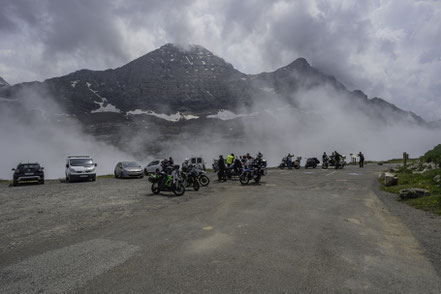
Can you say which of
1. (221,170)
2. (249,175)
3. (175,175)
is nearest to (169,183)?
(175,175)

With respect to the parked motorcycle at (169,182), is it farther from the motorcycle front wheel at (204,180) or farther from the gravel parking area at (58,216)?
the motorcycle front wheel at (204,180)

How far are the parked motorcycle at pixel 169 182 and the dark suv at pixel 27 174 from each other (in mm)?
13591

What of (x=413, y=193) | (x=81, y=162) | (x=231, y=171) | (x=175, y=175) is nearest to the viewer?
(x=413, y=193)

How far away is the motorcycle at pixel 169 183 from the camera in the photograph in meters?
14.5

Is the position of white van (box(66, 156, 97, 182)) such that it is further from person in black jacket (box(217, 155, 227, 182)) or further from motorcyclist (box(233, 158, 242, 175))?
motorcyclist (box(233, 158, 242, 175))

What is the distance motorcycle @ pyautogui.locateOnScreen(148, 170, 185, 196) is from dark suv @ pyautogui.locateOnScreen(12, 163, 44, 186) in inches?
535

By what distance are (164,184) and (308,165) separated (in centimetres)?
3094

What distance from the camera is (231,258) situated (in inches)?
203

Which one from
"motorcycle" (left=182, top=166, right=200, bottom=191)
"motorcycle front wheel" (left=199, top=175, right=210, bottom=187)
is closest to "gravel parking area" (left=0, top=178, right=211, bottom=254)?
"motorcycle" (left=182, top=166, right=200, bottom=191)

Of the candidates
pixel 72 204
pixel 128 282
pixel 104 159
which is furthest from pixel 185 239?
pixel 104 159

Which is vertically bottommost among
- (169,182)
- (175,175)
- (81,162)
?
(169,182)

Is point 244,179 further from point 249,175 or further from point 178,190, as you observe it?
point 178,190

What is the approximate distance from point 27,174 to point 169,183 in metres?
15.1

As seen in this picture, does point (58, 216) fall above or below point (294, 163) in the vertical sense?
A: below
